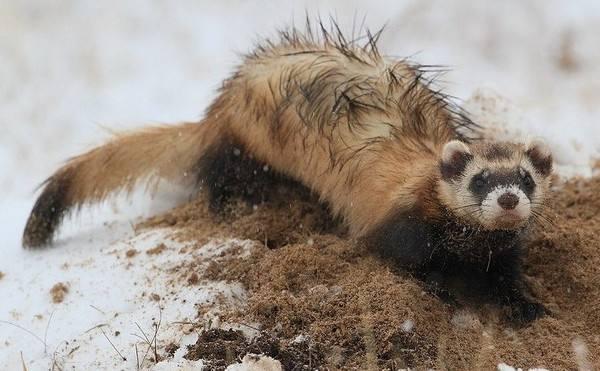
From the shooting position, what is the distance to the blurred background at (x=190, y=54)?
8.91 metres

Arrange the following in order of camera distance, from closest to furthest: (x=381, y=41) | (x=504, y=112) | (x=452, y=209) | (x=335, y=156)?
(x=452, y=209) < (x=335, y=156) < (x=504, y=112) < (x=381, y=41)

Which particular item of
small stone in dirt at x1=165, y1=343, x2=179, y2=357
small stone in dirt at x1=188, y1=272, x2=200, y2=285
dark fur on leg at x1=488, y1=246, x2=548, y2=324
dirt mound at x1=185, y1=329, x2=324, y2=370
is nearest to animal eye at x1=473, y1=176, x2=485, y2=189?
dark fur on leg at x1=488, y1=246, x2=548, y2=324

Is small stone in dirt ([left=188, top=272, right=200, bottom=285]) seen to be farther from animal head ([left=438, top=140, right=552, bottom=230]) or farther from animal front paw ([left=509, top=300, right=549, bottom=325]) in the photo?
animal front paw ([left=509, top=300, right=549, bottom=325])

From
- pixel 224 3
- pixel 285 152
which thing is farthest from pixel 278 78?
pixel 224 3

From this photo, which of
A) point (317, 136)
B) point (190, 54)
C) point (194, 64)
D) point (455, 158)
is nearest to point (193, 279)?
point (317, 136)

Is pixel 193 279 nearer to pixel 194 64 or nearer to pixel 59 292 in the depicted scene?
pixel 59 292

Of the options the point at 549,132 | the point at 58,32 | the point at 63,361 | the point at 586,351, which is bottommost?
the point at 63,361

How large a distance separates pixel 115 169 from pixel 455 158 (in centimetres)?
291

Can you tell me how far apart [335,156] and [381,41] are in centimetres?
414

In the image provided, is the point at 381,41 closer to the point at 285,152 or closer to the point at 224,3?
the point at 224,3

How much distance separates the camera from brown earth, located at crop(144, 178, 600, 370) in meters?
4.43

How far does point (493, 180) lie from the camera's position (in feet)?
16.5

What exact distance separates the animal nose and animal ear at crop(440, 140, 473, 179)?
46 centimetres

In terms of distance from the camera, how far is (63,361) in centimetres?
470
